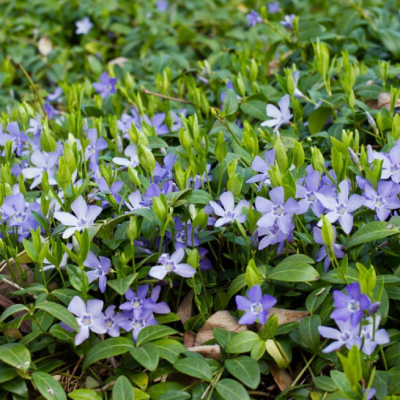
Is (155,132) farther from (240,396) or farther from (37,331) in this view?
(240,396)

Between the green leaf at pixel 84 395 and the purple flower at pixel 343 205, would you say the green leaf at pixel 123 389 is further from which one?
the purple flower at pixel 343 205

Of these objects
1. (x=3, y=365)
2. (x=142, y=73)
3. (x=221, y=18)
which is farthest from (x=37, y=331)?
(x=221, y=18)

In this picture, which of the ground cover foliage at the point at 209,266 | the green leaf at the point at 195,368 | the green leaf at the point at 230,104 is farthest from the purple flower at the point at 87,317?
the green leaf at the point at 230,104

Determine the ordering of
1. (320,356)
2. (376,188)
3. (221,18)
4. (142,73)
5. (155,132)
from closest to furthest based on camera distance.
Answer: (320,356)
(376,188)
(155,132)
(142,73)
(221,18)

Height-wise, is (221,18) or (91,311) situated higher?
(91,311)

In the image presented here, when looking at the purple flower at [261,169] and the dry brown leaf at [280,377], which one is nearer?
the dry brown leaf at [280,377]

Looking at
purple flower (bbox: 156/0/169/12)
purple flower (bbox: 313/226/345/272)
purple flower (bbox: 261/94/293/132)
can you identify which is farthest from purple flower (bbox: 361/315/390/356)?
purple flower (bbox: 156/0/169/12)

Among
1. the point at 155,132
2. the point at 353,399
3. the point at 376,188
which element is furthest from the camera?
the point at 155,132
